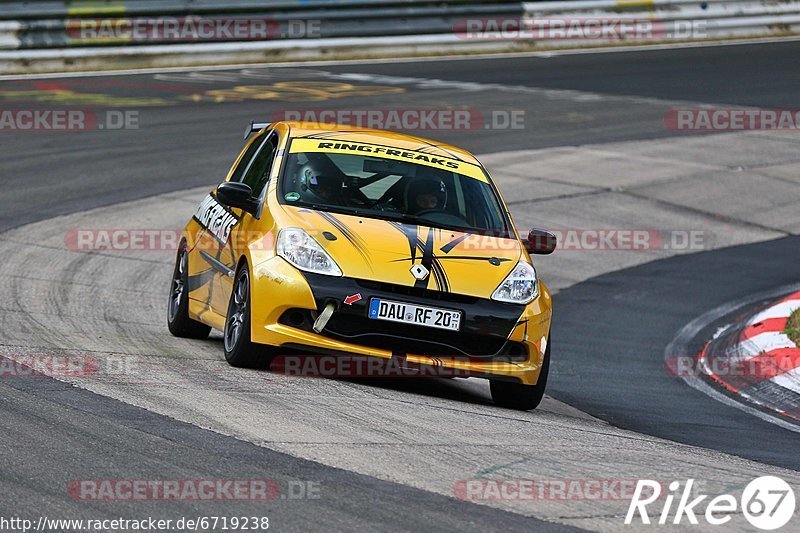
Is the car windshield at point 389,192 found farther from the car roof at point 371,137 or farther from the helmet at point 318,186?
the car roof at point 371,137

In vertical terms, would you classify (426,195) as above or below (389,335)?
above

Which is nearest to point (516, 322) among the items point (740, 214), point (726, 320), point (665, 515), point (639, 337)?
point (665, 515)

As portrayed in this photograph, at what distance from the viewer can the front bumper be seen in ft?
25.4

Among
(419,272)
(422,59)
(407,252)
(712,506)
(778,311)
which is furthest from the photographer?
(422,59)

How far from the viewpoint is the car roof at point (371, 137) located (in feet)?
30.4

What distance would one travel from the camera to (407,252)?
7.95m

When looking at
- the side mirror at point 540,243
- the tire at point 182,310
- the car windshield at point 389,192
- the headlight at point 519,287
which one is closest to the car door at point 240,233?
the car windshield at point 389,192

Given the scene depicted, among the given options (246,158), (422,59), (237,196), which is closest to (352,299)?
(237,196)

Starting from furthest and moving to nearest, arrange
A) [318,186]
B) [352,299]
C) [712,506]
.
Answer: [318,186]
[352,299]
[712,506]

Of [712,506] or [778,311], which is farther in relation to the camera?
[778,311]

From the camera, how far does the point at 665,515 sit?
5.54 meters

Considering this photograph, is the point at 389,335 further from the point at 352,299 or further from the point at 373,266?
the point at 373,266

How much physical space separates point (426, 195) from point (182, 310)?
188cm

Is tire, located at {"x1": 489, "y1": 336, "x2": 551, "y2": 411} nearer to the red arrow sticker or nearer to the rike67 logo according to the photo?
the red arrow sticker
